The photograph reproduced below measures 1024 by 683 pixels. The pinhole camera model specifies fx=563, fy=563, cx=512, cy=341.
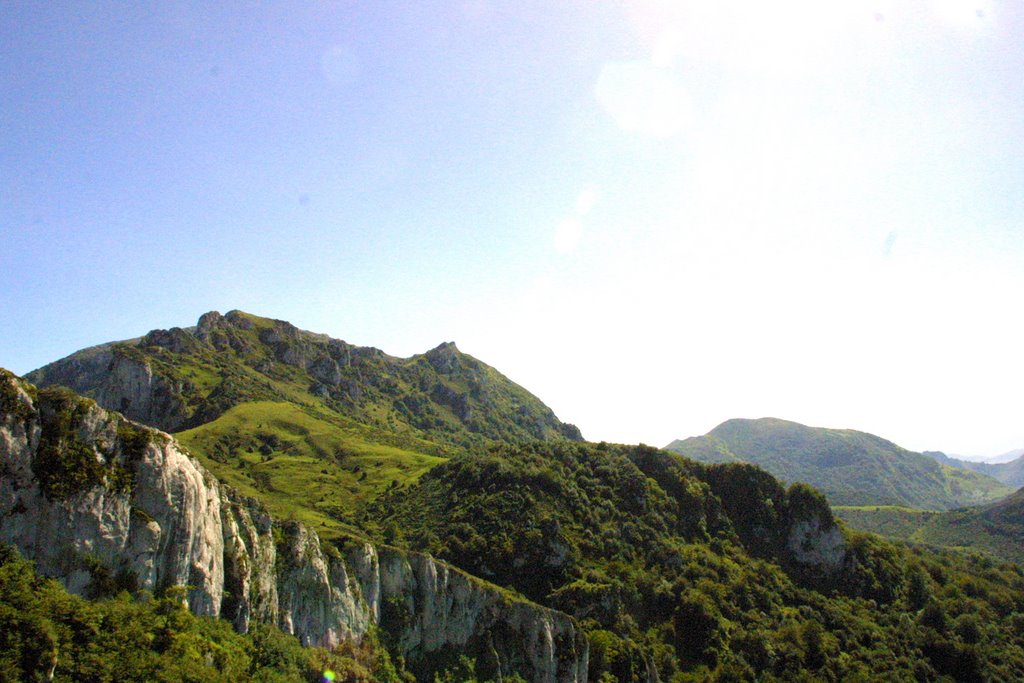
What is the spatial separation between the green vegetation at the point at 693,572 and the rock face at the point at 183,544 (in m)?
28.4

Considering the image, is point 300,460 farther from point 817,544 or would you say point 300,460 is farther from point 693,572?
point 817,544

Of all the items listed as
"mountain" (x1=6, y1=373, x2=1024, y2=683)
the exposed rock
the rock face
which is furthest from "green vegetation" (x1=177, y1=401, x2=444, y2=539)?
the exposed rock

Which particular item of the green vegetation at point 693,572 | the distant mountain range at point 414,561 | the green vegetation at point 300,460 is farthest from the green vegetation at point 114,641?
the green vegetation at point 300,460

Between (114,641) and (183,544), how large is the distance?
6908 millimetres

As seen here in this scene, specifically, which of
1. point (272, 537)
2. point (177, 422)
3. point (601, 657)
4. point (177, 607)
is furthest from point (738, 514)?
point (177, 422)

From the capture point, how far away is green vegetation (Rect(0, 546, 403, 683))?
25594 millimetres

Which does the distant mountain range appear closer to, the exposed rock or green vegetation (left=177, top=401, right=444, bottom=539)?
the exposed rock

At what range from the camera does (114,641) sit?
94.3ft

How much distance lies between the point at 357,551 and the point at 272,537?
9157mm

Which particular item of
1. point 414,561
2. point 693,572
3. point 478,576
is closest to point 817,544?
point 693,572

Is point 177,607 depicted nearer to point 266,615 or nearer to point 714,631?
point 266,615

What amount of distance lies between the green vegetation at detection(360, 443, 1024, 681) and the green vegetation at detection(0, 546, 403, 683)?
4755 centimetres

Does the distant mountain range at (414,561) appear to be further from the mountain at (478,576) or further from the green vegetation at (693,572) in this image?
the green vegetation at (693,572)

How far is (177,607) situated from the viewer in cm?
3341
